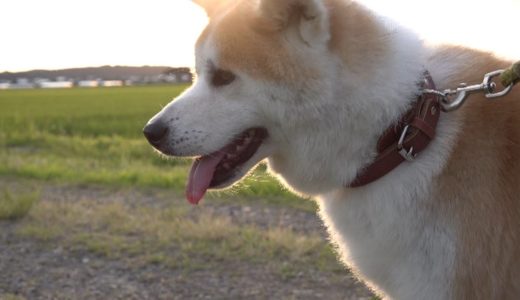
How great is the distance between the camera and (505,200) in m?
1.84

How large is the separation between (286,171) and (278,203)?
2869 mm

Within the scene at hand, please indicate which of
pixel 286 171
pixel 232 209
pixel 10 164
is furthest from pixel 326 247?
pixel 10 164

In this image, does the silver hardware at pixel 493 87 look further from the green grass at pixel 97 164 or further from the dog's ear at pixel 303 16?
the green grass at pixel 97 164

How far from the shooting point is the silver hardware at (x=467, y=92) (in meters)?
1.86

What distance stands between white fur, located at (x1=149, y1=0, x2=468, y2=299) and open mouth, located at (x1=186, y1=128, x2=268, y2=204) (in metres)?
0.04

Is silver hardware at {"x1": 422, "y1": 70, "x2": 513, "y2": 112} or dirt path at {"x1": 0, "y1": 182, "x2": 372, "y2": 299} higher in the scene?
silver hardware at {"x1": 422, "y1": 70, "x2": 513, "y2": 112}

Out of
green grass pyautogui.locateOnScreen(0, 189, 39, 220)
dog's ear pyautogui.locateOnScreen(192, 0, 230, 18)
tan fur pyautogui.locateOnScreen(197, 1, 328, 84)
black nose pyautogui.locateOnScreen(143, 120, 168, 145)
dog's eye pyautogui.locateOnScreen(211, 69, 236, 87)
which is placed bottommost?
green grass pyautogui.locateOnScreen(0, 189, 39, 220)

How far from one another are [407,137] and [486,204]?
32 centimetres

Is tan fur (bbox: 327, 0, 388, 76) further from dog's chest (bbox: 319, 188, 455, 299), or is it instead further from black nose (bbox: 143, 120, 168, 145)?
black nose (bbox: 143, 120, 168, 145)

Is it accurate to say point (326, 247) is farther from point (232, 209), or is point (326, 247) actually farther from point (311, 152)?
point (311, 152)

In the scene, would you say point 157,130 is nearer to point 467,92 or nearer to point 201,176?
point 201,176

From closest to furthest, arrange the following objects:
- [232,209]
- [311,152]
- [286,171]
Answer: [311,152] < [286,171] < [232,209]

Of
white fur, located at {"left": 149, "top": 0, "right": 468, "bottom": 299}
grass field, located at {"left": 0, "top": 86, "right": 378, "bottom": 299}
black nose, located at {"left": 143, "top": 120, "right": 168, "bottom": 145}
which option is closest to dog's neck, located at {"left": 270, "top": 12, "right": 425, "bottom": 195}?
white fur, located at {"left": 149, "top": 0, "right": 468, "bottom": 299}

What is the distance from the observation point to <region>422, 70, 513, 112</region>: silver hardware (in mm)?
1855
